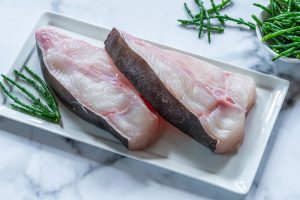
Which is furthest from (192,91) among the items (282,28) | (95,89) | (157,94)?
(282,28)

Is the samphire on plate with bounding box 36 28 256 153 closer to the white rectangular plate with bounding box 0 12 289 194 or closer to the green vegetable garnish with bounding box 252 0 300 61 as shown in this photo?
the white rectangular plate with bounding box 0 12 289 194

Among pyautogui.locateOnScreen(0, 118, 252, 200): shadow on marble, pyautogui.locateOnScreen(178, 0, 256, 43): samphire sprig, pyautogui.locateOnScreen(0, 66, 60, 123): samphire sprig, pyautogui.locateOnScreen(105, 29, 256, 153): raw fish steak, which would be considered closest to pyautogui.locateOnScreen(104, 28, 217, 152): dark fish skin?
A: pyautogui.locateOnScreen(105, 29, 256, 153): raw fish steak

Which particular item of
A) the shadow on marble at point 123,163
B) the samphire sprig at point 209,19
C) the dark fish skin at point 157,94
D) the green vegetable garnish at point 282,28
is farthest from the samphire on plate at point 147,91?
the samphire sprig at point 209,19

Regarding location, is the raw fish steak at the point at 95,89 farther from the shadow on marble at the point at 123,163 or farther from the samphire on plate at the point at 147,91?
the shadow on marble at the point at 123,163

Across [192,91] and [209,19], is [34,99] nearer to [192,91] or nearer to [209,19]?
[192,91]

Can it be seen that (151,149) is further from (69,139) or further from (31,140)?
(31,140)

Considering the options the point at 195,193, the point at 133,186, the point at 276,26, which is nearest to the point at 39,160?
the point at 133,186

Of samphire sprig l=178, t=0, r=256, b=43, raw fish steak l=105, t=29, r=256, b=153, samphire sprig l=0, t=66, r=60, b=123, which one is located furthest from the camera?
samphire sprig l=178, t=0, r=256, b=43
